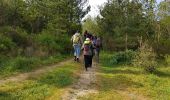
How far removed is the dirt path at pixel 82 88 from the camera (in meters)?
14.4

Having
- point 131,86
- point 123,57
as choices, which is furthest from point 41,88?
point 123,57

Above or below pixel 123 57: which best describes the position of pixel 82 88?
below

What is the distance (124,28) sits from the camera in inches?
1770

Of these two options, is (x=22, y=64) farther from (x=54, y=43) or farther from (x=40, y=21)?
(x=40, y=21)

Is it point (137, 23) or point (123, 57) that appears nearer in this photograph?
point (123, 57)

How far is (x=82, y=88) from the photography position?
52.8ft

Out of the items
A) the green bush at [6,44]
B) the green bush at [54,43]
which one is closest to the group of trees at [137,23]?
the green bush at [54,43]

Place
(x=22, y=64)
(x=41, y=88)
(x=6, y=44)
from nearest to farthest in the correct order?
1. (x=41, y=88)
2. (x=22, y=64)
3. (x=6, y=44)

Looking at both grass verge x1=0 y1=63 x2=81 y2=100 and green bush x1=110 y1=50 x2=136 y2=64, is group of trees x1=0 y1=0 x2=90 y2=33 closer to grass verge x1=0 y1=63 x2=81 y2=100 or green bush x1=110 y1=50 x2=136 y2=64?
green bush x1=110 y1=50 x2=136 y2=64

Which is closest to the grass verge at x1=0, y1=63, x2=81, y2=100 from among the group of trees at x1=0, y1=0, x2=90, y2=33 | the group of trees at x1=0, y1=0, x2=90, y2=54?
the group of trees at x1=0, y1=0, x2=90, y2=54

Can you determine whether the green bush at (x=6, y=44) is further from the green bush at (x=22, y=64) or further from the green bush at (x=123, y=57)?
the green bush at (x=123, y=57)

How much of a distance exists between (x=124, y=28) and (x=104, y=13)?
9.42m

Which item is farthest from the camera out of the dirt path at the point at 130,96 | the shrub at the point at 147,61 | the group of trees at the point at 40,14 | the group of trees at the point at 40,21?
the group of trees at the point at 40,14

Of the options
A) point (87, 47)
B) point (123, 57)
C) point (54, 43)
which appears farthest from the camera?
point (54, 43)
